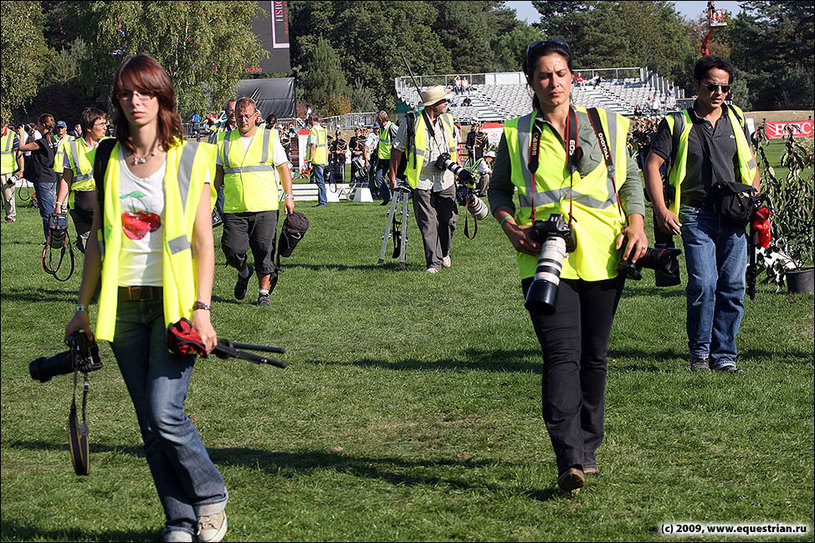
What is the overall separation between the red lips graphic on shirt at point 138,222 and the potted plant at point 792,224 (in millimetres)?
7415

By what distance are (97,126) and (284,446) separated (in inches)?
260

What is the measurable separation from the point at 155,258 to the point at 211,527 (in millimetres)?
1093

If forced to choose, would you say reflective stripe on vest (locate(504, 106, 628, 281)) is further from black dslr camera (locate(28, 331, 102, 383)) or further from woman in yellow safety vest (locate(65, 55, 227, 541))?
black dslr camera (locate(28, 331, 102, 383))

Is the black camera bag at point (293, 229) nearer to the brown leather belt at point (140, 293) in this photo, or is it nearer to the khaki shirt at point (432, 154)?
the khaki shirt at point (432, 154)

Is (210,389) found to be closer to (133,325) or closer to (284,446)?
(284,446)

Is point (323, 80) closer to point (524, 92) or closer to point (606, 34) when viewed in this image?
point (524, 92)

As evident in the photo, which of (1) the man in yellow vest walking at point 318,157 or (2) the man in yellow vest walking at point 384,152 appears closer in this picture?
(2) the man in yellow vest walking at point 384,152

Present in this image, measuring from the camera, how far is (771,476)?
4867mm

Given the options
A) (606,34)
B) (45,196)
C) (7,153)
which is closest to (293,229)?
(45,196)

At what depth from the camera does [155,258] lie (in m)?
3.83

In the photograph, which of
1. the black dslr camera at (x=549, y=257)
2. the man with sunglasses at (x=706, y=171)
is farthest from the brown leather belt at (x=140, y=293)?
the man with sunglasses at (x=706, y=171)

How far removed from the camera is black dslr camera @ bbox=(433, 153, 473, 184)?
1172 centimetres

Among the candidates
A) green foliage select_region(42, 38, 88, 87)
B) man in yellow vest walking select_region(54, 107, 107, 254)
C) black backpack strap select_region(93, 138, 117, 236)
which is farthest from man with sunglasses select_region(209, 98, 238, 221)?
green foliage select_region(42, 38, 88, 87)

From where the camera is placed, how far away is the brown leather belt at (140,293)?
3.81m
